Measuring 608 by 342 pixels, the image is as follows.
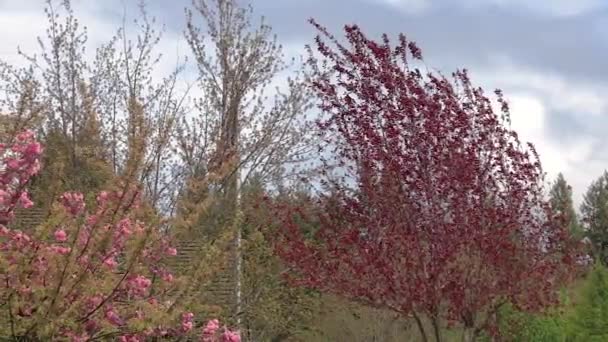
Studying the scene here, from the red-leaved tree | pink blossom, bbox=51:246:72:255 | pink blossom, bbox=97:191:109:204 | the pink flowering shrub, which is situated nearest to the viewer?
the pink flowering shrub

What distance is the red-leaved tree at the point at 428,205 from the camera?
7.68 meters

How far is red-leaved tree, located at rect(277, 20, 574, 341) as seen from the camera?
7684 millimetres

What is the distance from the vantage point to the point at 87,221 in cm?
520

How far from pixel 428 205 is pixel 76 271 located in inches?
150

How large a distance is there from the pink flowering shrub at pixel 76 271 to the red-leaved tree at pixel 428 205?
278 centimetres

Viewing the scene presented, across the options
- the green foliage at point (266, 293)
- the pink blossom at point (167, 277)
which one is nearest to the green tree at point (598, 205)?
the green foliage at point (266, 293)

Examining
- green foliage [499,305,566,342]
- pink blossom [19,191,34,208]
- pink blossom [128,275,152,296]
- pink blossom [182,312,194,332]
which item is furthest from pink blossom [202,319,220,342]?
green foliage [499,305,566,342]

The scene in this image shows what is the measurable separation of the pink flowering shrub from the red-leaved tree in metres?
2.78

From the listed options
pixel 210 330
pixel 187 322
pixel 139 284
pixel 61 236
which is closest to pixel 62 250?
pixel 61 236

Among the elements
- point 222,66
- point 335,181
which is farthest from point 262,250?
point 335,181

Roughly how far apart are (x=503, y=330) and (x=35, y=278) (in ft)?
26.9

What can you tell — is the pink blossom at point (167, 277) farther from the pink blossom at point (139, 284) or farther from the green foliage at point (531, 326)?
the green foliage at point (531, 326)

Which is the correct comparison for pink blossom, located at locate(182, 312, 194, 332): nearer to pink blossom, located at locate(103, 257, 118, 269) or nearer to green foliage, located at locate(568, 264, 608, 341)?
pink blossom, located at locate(103, 257, 118, 269)

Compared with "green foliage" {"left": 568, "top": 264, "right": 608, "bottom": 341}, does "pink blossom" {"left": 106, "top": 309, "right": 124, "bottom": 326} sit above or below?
below
